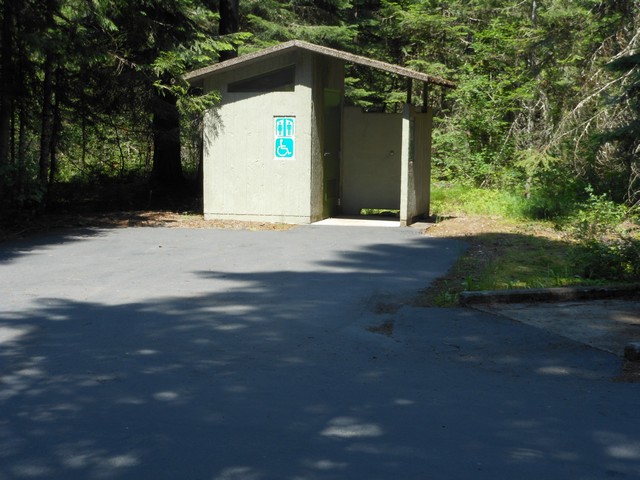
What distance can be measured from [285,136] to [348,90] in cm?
968

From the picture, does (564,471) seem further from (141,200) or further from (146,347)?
(141,200)

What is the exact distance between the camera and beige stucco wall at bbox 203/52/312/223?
16.3 m

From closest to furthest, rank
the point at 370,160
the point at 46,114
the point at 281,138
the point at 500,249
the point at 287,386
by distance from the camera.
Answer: the point at 287,386 < the point at 500,249 < the point at 46,114 < the point at 281,138 < the point at 370,160

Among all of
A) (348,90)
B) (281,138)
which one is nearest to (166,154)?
(281,138)

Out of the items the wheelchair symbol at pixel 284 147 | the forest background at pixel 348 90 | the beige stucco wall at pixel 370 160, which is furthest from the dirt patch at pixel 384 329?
the beige stucco wall at pixel 370 160

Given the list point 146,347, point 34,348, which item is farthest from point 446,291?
point 34,348

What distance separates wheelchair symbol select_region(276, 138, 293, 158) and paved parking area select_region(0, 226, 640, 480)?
615cm

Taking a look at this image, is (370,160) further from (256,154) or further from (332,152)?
(256,154)

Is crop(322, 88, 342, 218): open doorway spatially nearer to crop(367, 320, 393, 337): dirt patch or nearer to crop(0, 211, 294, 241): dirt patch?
crop(0, 211, 294, 241): dirt patch

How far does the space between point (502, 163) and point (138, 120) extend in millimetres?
9921

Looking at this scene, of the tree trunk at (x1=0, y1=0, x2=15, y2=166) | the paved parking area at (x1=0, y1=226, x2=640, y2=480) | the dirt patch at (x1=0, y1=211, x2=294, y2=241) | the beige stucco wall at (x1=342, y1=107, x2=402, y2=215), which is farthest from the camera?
the beige stucco wall at (x1=342, y1=107, x2=402, y2=215)

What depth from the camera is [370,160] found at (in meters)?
18.2

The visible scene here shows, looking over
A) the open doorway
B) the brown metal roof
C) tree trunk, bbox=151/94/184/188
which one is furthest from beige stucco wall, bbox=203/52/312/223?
tree trunk, bbox=151/94/184/188

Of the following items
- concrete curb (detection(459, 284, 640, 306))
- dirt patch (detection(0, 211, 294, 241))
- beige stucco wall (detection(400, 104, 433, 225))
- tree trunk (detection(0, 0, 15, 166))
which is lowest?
concrete curb (detection(459, 284, 640, 306))
